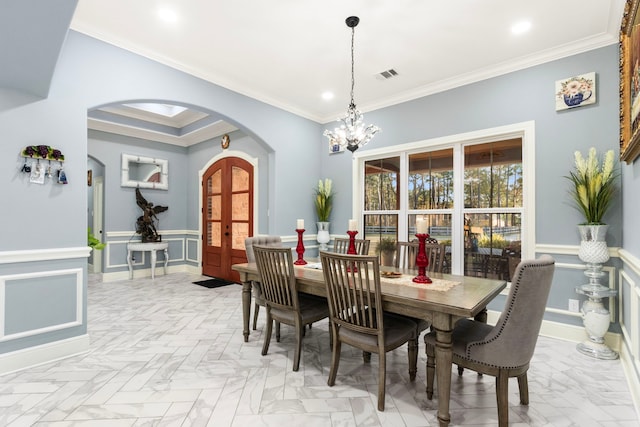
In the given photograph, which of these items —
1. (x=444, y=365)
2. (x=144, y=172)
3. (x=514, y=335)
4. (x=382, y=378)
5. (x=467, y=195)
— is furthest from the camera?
(x=144, y=172)

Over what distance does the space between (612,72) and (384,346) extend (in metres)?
3.31

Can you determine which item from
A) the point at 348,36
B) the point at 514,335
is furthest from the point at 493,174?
the point at 514,335

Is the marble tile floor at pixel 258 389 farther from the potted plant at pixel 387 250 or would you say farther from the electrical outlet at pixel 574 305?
the potted plant at pixel 387 250

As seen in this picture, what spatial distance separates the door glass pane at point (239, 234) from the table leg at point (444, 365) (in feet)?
13.6

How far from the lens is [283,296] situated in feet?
8.34

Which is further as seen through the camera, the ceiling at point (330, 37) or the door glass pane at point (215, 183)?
the door glass pane at point (215, 183)

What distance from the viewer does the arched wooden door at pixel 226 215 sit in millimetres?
5449

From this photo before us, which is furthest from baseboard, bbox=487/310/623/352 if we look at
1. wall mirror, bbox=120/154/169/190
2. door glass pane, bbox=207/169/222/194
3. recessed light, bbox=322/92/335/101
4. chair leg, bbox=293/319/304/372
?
wall mirror, bbox=120/154/169/190

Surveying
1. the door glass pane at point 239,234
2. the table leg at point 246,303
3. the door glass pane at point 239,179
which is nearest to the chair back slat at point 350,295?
the table leg at point 246,303

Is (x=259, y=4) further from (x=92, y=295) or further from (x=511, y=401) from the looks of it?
(x=92, y=295)

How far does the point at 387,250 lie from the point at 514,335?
9.50ft

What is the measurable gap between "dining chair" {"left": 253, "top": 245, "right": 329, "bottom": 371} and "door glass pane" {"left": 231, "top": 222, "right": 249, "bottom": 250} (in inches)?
113

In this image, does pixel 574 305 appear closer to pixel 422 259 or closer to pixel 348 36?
pixel 422 259

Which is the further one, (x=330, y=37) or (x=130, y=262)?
(x=130, y=262)
